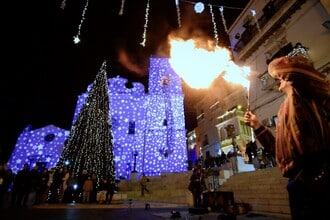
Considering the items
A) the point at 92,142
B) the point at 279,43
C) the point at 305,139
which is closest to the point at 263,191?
the point at 305,139

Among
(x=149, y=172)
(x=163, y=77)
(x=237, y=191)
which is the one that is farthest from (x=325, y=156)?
(x=163, y=77)

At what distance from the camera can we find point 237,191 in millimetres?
11602

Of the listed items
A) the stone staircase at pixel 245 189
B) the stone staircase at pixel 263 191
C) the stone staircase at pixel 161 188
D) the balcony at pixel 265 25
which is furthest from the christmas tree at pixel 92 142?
the balcony at pixel 265 25

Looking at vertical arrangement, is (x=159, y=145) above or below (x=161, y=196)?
above

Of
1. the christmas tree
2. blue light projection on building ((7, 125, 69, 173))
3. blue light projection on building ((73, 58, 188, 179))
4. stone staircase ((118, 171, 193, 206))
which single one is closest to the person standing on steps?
stone staircase ((118, 171, 193, 206))

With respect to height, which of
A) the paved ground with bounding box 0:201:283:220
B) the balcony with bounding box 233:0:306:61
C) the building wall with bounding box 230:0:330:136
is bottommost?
the paved ground with bounding box 0:201:283:220

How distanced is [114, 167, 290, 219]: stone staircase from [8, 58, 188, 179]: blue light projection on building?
752 cm

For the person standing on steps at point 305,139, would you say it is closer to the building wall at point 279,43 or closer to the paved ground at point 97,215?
the paved ground at point 97,215

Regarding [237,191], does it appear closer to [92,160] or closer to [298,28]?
[92,160]

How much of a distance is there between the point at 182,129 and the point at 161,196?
50.6 feet

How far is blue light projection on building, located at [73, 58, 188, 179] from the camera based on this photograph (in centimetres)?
2836

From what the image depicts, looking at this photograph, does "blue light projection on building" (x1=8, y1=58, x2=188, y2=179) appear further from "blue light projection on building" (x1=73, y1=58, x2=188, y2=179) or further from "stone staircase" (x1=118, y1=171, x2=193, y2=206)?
"stone staircase" (x1=118, y1=171, x2=193, y2=206)

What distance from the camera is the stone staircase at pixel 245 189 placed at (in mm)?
8725

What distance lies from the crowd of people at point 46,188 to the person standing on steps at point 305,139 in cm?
1227
